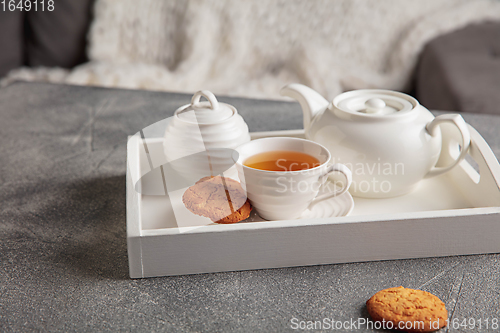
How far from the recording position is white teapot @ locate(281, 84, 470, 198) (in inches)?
21.4

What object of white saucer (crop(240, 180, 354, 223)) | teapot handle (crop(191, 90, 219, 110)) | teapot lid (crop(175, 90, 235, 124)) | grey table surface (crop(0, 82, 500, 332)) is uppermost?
teapot handle (crop(191, 90, 219, 110))

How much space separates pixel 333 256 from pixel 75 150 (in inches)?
22.2

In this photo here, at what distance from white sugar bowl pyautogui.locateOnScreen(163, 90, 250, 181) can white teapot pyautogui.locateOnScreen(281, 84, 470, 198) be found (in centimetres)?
12

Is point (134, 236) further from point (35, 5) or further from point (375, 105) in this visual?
point (35, 5)

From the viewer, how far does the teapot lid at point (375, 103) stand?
0.56 m

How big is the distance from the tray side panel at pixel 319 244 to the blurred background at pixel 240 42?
105 cm

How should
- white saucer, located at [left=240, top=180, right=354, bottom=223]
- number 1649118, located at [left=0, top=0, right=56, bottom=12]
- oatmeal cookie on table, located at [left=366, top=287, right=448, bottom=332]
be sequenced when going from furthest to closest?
1. number 1649118, located at [left=0, top=0, right=56, bottom=12]
2. white saucer, located at [left=240, top=180, right=354, bottom=223]
3. oatmeal cookie on table, located at [left=366, top=287, right=448, bottom=332]

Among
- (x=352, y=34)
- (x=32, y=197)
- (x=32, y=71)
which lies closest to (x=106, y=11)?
(x=32, y=71)

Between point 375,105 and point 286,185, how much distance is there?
0.17 m

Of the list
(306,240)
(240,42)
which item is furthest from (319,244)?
(240,42)

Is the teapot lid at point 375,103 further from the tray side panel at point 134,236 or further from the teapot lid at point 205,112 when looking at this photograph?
the tray side panel at point 134,236

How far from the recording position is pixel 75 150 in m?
0.84

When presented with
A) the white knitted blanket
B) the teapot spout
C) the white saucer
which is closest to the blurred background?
the white knitted blanket

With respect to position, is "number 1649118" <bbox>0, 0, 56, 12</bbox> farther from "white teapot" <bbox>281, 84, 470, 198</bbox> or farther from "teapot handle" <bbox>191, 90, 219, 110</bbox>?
"white teapot" <bbox>281, 84, 470, 198</bbox>
